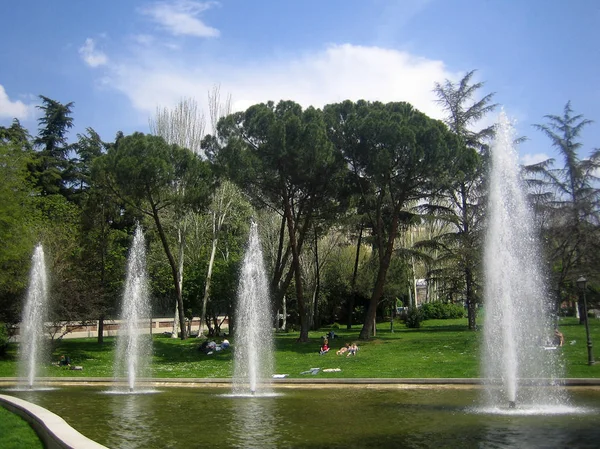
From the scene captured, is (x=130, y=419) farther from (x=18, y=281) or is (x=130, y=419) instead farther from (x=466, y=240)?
(x=466, y=240)

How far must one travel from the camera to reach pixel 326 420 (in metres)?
12.6

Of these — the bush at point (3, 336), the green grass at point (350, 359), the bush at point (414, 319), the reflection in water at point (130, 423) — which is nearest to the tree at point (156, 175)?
the green grass at point (350, 359)

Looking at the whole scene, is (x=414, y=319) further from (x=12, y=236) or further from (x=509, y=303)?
(x=509, y=303)

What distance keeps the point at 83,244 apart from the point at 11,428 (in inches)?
1095

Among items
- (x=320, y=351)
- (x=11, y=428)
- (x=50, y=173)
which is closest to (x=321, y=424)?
(x=11, y=428)

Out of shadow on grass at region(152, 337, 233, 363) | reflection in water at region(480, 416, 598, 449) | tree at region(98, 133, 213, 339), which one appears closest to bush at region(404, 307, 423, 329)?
shadow on grass at region(152, 337, 233, 363)

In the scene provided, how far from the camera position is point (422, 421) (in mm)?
12234

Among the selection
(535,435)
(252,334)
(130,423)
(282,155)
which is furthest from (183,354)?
(535,435)

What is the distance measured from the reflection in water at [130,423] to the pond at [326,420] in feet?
0.06

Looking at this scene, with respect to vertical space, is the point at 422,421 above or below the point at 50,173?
below

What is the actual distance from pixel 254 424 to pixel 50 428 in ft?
14.4

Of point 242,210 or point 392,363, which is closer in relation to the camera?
point 392,363

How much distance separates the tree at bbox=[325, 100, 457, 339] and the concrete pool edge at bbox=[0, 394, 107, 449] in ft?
67.4

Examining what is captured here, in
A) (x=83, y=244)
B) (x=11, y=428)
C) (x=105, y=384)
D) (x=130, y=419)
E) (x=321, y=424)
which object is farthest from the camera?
(x=83, y=244)
